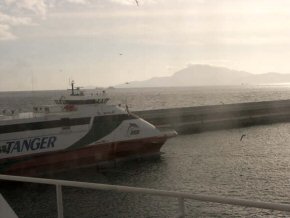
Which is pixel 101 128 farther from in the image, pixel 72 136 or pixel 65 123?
pixel 65 123

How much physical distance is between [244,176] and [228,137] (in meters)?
26.4

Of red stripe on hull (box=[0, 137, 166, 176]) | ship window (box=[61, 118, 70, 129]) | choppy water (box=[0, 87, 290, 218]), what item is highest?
ship window (box=[61, 118, 70, 129])

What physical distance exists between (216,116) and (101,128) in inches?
1505

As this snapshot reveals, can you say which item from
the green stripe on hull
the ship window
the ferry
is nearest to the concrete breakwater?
the ferry

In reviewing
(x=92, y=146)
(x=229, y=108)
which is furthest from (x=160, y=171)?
(x=229, y=108)

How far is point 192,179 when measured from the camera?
30938mm

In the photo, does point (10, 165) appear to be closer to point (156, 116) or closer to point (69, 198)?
point (69, 198)

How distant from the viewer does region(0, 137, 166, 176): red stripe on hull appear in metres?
32.5

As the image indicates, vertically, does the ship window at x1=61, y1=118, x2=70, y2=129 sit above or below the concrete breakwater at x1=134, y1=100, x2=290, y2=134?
above

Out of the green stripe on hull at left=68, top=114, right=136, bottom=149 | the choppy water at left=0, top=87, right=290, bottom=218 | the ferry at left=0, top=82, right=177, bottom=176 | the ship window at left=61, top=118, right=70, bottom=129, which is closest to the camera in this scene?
the choppy water at left=0, top=87, right=290, bottom=218

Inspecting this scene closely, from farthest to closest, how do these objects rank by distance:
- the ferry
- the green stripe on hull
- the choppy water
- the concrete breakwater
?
the concrete breakwater, the green stripe on hull, the ferry, the choppy water

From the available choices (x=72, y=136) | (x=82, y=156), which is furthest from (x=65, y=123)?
(x=82, y=156)

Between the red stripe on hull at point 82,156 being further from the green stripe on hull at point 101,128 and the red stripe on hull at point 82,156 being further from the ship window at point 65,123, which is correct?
the ship window at point 65,123

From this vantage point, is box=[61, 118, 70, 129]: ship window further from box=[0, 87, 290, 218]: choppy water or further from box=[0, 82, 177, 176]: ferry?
box=[0, 87, 290, 218]: choppy water
